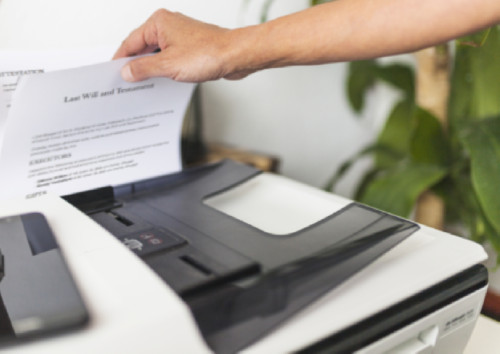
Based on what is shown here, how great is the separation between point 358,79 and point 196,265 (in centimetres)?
103

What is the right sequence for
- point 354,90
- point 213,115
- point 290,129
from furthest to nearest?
point 354,90 → point 290,129 → point 213,115

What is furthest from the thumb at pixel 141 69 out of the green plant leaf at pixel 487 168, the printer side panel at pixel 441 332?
the green plant leaf at pixel 487 168

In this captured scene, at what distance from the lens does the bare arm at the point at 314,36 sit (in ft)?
1.64

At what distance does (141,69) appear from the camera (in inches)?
21.6

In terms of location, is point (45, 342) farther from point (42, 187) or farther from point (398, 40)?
point (398, 40)

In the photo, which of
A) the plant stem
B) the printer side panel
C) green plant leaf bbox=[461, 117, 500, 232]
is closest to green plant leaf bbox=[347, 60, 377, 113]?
the plant stem

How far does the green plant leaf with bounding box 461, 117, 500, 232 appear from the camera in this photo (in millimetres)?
868

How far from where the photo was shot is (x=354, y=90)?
1355 mm

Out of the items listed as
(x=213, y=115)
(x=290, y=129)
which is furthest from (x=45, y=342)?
(x=290, y=129)

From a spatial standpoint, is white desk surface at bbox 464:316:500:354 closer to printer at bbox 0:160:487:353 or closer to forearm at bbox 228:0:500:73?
printer at bbox 0:160:487:353

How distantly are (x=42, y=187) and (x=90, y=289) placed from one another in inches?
9.4

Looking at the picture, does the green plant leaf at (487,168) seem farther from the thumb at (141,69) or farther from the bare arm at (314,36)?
the thumb at (141,69)

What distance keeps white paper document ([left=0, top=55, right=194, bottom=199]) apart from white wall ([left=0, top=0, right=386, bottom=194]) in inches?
6.9

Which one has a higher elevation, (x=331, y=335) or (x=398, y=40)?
(x=398, y=40)
